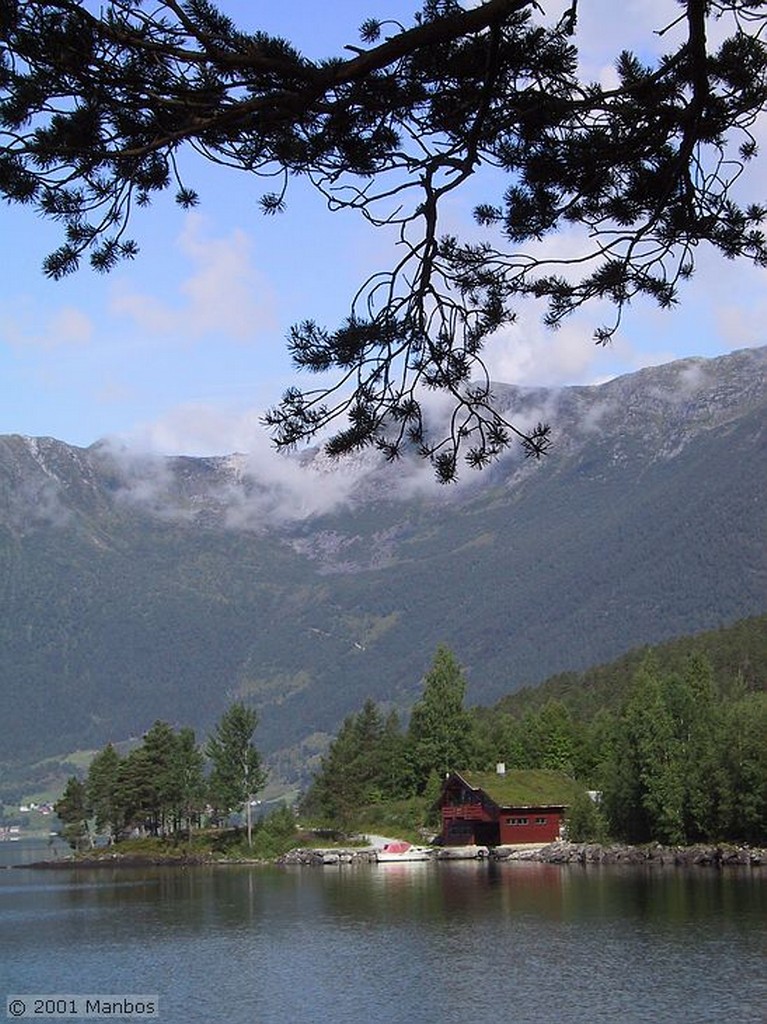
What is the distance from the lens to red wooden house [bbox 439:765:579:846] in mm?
88438

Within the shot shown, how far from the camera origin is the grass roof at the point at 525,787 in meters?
88.4

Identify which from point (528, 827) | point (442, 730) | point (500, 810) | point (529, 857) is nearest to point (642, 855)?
point (529, 857)

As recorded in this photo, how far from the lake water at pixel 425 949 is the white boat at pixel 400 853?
52.8ft

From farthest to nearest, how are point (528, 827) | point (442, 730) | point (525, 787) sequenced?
point (442, 730), point (525, 787), point (528, 827)

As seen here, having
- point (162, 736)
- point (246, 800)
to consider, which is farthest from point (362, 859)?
point (162, 736)

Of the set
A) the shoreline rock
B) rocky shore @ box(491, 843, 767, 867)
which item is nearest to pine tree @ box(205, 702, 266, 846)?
the shoreline rock

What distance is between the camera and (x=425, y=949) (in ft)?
136

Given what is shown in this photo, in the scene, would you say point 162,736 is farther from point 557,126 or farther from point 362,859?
point 557,126

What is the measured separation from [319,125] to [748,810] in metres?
65.0

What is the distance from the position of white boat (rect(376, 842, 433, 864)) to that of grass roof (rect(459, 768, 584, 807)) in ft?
18.8

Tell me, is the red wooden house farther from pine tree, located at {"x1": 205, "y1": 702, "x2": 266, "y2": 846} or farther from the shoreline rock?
pine tree, located at {"x1": 205, "y1": 702, "x2": 266, "y2": 846}

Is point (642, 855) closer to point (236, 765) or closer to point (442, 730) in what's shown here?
point (442, 730)

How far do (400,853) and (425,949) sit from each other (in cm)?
4635

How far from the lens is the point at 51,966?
137 ft
